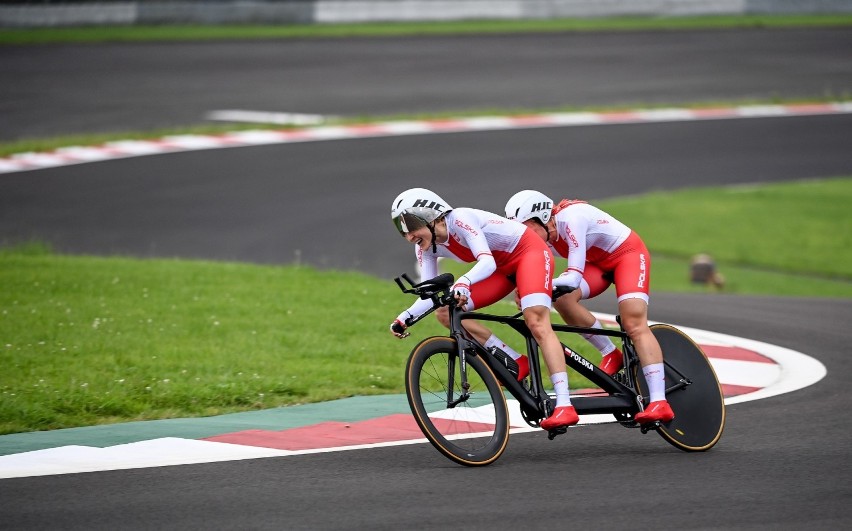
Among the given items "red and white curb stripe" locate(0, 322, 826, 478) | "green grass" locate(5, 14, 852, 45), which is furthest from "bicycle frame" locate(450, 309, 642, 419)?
"green grass" locate(5, 14, 852, 45)

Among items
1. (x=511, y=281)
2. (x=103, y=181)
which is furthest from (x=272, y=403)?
(x=103, y=181)

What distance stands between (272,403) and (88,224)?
33.2 ft

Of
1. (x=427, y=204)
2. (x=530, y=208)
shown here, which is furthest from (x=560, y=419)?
(x=427, y=204)

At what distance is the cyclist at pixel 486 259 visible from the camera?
7422 mm

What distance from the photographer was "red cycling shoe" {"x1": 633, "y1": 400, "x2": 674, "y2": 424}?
771 cm

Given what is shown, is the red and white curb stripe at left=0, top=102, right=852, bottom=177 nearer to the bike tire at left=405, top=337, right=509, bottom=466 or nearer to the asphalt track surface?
the asphalt track surface

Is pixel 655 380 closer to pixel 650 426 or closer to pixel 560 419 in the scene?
pixel 650 426

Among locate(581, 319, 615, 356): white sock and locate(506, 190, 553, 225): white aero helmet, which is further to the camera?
locate(581, 319, 615, 356): white sock

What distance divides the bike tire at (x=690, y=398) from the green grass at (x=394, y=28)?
27.4 m

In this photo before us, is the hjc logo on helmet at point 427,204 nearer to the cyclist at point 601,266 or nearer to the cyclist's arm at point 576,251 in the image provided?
the cyclist at point 601,266

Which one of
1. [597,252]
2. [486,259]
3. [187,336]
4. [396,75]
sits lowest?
[396,75]

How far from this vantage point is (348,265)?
1684 centimetres

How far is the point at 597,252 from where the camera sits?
8109 mm

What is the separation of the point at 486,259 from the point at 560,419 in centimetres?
102
